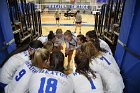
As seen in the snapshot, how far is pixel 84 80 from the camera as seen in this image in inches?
91.3

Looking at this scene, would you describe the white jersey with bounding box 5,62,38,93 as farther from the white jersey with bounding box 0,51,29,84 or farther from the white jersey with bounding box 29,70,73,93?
the white jersey with bounding box 0,51,29,84

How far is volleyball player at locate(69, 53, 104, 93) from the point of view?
7.52 feet

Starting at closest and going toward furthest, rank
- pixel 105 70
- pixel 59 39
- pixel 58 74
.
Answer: pixel 58 74 < pixel 105 70 < pixel 59 39

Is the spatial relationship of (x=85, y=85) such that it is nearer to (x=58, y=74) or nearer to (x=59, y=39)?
(x=58, y=74)

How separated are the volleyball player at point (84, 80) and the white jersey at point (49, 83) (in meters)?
0.17

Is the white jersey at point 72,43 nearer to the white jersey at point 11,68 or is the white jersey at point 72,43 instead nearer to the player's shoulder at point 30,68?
the white jersey at point 11,68

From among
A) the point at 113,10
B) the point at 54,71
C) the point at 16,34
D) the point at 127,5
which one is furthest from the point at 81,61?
the point at 113,10

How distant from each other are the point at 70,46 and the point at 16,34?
1.77 metres

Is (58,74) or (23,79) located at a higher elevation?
(58,74)

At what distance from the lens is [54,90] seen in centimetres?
201

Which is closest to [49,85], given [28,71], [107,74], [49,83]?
[49,83]

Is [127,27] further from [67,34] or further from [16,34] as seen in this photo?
[16,34]

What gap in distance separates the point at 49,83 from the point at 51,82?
0.03m

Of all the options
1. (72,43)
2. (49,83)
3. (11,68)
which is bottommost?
(72,43)
